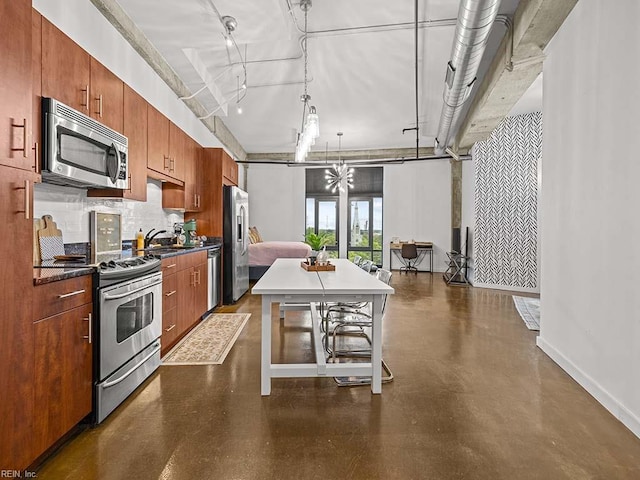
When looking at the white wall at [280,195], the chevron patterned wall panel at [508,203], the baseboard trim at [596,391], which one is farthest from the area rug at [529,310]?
the white wall at [280,195]

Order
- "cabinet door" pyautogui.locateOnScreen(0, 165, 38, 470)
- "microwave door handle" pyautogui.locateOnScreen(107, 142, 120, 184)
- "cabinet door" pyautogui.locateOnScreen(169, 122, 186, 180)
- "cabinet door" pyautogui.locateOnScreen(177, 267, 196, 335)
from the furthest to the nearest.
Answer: "cabinet door" pyautogui.locateOnScreen(169, 122, 186, 180)
"cabinet door" pyautogui.locateOnScreen(177, 267, 196, 335)
"microwave door handle" pyautogui.locateOnScreen(107, 142, 120, 184)
"cabinet door" pyautogui.locateOnScreen(0, 165, 38, 470)

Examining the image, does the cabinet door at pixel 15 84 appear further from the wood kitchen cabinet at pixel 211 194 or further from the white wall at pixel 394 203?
the white wall at pixel 394 203

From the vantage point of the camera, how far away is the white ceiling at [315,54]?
123 inches

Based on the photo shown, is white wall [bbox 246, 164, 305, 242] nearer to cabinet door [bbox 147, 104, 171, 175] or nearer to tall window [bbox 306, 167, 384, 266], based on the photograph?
tall window [bbox 306, 167, 384, 266]

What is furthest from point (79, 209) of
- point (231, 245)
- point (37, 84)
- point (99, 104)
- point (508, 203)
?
point (508, 203)

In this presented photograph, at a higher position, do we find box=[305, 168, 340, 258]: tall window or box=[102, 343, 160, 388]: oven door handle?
box=[305, 168, 340, 258]: tall window

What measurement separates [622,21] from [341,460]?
129 inches

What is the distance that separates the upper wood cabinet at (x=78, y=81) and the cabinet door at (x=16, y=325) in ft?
1.92

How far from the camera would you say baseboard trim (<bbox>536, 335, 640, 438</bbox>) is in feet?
6.75

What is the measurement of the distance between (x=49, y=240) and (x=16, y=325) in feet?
3.66

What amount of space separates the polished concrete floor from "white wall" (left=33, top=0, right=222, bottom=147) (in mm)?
2769

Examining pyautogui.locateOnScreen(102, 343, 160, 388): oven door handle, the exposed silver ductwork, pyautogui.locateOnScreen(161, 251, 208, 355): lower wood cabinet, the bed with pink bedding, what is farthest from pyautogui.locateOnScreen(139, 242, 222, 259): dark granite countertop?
the exposed silver ductwork

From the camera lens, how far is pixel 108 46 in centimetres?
296

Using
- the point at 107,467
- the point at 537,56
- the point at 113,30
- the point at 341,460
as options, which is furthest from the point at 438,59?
the point at 107,467
